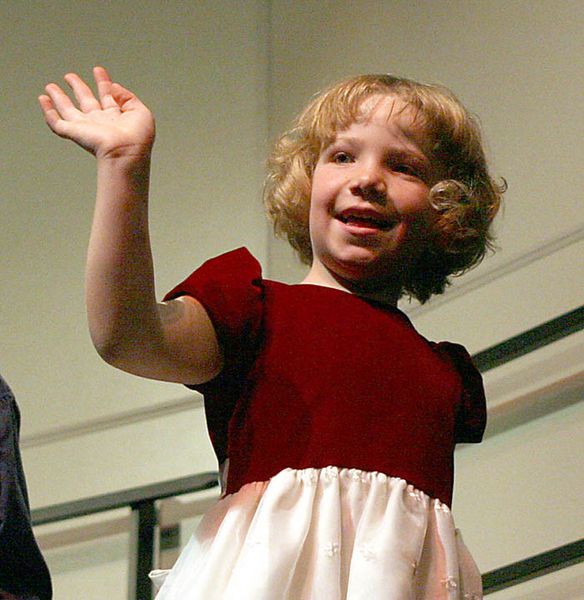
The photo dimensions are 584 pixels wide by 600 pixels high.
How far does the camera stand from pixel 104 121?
41.4 inches

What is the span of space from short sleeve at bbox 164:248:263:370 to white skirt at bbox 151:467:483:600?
13 centimetres

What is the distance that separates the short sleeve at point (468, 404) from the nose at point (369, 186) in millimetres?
165

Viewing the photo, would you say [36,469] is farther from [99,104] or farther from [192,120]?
[99,104]

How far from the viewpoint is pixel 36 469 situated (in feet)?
8.21

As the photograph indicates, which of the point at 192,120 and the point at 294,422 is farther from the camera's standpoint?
the point at 192,120

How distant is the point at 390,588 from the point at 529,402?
0.92m

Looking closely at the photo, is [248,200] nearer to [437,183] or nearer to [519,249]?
[519,249]

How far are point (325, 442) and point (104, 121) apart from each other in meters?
0.33

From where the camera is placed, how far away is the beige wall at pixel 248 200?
1.97m

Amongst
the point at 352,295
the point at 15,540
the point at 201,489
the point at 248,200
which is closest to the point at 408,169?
the point at 352,295

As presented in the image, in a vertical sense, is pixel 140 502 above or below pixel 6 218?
below

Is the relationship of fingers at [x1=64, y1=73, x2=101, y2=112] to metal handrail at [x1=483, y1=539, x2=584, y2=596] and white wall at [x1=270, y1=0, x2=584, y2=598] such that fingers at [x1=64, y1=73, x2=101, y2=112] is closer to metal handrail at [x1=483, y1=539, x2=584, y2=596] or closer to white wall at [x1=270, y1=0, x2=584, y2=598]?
metal handrail at [x1=483, y1=539, x2=584, y2=596]

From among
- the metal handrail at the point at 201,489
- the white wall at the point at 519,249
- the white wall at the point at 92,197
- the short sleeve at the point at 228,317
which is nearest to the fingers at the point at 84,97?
the short sleeve at the point at 228,317

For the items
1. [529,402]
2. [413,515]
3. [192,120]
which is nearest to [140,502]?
[529,402]
